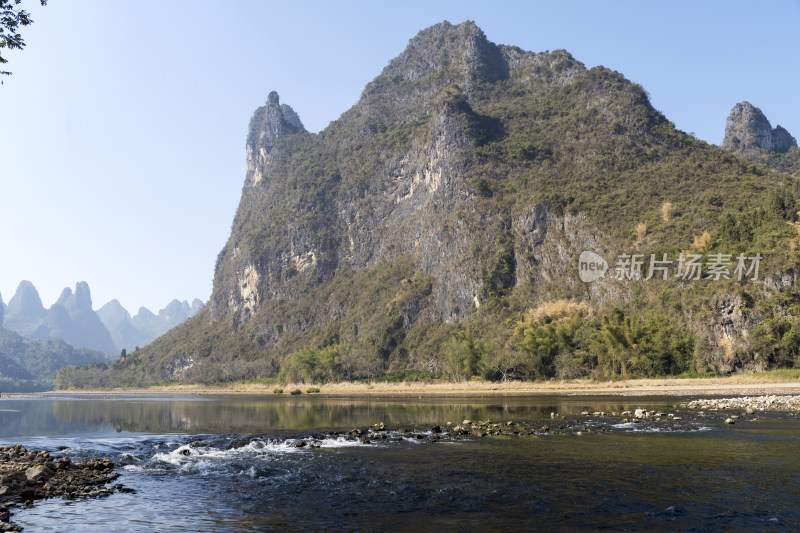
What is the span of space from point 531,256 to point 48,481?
381 ft

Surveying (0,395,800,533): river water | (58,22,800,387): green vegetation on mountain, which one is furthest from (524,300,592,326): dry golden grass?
(0,395,800,533): river water

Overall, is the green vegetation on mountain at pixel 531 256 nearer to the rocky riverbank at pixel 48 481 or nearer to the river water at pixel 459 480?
the river water at pixel 459 480

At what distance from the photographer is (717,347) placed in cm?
7106

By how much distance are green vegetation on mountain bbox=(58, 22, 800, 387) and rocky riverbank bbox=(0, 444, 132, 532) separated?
70065 millimetres

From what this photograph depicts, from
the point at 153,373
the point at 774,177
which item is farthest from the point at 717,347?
the point at 153,373

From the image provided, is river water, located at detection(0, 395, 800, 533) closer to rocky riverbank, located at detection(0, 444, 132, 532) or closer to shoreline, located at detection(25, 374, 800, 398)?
rocky riverbank, located at detection(0, 444, 132, 532)

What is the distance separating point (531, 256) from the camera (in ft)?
408

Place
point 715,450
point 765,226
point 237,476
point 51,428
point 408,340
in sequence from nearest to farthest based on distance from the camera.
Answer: point 237,476 < point 715,450 < point 51,428 < point 765,226 < point 408,340

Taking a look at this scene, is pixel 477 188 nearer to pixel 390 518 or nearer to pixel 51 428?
pixel 51 428

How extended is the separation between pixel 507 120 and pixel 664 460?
164153 millimetres

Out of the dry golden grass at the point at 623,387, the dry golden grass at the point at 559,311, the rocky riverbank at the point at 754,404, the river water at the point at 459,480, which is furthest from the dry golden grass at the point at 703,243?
the river water at the point at 459,480

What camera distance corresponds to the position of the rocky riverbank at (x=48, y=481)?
1573cm

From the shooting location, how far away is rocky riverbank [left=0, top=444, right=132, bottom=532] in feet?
51.6

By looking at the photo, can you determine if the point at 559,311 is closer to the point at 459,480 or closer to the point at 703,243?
the point at 703,243
